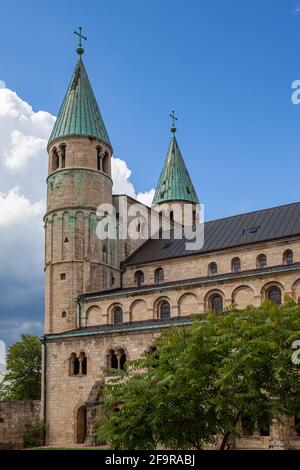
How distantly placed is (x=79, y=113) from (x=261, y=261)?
2064 cm

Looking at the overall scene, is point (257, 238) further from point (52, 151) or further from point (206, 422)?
point (206, 422)

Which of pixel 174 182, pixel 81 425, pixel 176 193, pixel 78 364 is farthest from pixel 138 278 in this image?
pixel 174 182

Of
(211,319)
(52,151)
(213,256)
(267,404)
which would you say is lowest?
(267,404)

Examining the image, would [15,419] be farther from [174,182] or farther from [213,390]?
[174,182]

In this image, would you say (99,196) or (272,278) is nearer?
(272,278)

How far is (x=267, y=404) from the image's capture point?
2038 centimetres

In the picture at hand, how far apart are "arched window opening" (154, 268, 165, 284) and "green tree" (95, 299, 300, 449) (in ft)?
101

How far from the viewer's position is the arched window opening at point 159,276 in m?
53.3

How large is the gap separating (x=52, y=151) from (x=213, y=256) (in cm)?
1715

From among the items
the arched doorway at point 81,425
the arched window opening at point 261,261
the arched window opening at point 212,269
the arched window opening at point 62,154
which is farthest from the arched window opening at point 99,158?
the arched doorway at point 81,425

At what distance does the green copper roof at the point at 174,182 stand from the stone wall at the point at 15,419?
3461 centimetres

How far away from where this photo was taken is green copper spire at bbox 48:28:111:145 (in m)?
54.7
